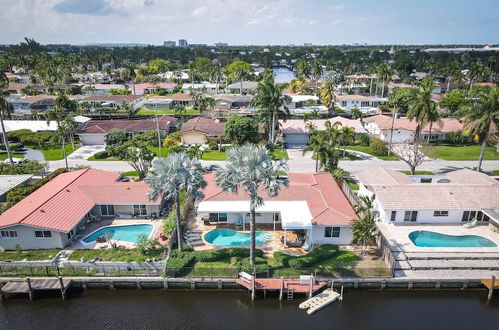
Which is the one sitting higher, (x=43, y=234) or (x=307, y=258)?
(x=43, y=234)

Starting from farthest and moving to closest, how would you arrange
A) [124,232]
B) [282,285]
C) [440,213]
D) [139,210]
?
[139,210]
[440,213]
[124,232]
[282,285]

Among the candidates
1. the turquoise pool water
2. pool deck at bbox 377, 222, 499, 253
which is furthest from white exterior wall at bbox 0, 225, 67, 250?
pool deck at bbox 377, 222, 499, 253

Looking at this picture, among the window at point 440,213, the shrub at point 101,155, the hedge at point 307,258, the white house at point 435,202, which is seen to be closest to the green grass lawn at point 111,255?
the hedge at point 307,258

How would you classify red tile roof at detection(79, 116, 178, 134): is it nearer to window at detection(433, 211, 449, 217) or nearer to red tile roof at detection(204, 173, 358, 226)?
red tile roof at detection(204, 173, 358, 226)

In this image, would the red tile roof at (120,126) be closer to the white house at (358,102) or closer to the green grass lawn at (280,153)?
the green grass lawn at (280,153)

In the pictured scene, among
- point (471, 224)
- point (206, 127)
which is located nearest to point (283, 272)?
point (471, 224)

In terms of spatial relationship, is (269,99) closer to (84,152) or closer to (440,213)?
(440,213)
